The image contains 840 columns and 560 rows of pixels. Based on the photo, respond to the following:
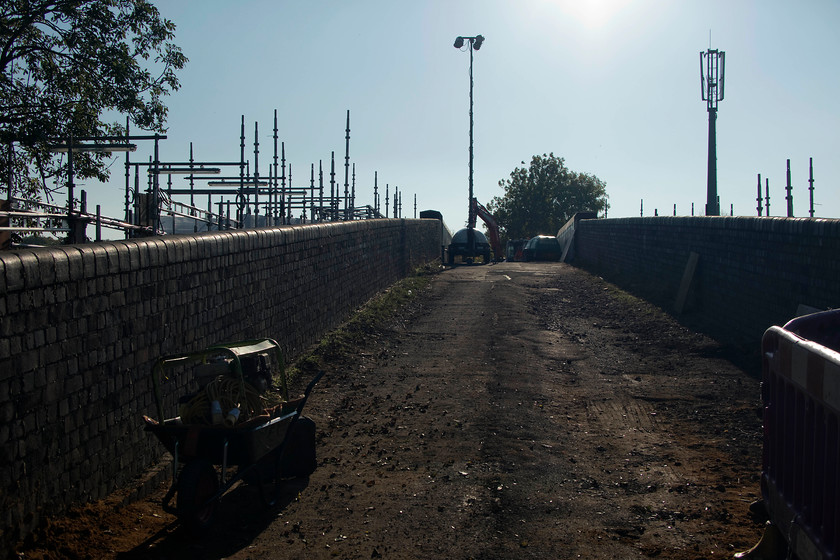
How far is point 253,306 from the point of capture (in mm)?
9656

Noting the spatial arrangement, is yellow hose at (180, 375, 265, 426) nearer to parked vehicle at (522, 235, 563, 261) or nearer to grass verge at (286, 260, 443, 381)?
grass verge at (286, 260, 443, 381)

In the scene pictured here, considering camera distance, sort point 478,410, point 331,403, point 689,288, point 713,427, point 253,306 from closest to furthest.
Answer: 1. point 713,427
2. point 478,410
3. point 331,403
4. point 253,306
5. point 689,288

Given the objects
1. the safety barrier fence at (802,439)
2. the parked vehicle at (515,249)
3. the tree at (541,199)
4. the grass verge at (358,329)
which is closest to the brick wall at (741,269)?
the grass verge at (358,329)

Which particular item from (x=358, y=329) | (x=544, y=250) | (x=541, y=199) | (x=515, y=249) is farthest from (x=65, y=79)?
(x=541, y=199)

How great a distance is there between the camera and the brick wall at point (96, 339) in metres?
4.70

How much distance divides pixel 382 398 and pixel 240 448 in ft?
12.7

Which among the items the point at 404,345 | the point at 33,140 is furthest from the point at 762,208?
the point at 33,140

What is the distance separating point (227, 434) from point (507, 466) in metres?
2.35

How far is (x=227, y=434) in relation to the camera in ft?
17.6

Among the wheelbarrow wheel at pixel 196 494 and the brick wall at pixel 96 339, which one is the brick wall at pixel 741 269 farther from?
the wheelbarrow wheel at pixel 196 494

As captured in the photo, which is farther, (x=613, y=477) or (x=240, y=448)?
(x=613, y=477)

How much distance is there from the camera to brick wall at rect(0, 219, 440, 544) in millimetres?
4703

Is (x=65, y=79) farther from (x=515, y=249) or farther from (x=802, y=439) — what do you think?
(x=515, y=249)

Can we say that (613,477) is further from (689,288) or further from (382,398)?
(689,288)
